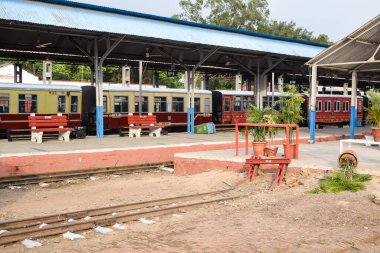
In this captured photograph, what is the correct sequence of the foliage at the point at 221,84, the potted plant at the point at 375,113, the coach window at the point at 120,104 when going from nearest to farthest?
1. the potted plant at the point at 375,113
2. the coach window at the point at 120,104
3. the foliage at the point at 221,84

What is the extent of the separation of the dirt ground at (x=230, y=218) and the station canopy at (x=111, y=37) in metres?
7.66

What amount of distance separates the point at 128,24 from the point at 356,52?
921 cm

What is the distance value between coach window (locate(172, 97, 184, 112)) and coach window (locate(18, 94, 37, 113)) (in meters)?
7.73

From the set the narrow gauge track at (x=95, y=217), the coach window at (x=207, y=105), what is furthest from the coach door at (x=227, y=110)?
the narrow gauge track at (x=95, y=217)

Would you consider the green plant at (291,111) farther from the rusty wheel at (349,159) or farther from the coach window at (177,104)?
the coach window at (177,104)

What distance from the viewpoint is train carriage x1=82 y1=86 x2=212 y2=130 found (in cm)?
2288

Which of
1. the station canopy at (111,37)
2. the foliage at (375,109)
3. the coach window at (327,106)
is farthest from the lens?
the coach window at (327,106)

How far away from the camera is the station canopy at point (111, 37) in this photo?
17078 millimetres

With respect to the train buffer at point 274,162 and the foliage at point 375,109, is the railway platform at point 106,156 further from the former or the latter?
the foliage at point 375,109

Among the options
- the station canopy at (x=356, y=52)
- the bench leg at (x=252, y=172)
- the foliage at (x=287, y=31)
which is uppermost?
the foliage at (x=287, y=31)

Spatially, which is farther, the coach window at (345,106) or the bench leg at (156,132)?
the coach window at (345,106)

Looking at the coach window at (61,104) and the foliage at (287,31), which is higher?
the foliage at (287,31)

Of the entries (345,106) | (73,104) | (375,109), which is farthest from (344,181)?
(345,106)

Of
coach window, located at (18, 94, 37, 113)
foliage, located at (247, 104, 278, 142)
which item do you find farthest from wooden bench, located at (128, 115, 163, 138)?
foliage, located at (247, 104, 278, 142)
